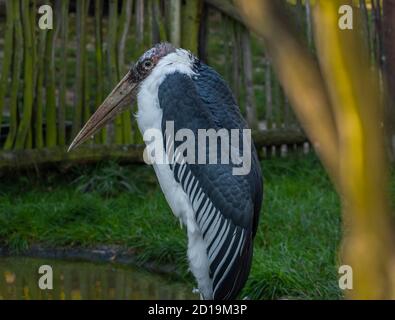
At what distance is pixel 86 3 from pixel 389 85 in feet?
17.2

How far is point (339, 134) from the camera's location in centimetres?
145

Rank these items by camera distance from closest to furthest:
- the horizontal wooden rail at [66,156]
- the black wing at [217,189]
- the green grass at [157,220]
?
the black wing at [217,189], the green grass at [157,220], the horizontal wooden rail at [66,156]

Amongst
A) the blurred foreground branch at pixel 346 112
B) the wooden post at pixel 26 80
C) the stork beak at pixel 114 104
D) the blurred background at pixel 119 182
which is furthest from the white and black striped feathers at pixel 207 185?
the wooden post at pixel 26 80

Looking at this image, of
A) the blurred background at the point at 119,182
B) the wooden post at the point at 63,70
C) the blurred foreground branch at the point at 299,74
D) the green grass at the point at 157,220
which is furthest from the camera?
the wooden post at the point at 63,70

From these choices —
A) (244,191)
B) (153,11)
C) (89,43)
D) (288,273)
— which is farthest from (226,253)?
(89,43)

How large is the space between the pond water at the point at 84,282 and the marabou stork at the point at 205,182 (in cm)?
104

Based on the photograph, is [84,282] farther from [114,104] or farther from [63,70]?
[63,70]

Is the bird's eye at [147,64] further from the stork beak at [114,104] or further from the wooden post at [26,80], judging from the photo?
the wooden post at [26,80]

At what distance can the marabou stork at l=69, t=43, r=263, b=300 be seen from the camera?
366 centimetres

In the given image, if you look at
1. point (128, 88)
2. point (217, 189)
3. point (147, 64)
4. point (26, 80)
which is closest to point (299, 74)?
point (217, 189)

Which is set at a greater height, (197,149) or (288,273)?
(197,149)

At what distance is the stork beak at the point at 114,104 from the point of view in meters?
4.13

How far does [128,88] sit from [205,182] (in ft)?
2.18

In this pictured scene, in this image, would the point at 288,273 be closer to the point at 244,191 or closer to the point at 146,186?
the point at 244,191
